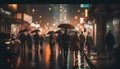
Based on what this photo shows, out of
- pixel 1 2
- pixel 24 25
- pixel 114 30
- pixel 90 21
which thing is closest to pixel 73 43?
pixel 1 2

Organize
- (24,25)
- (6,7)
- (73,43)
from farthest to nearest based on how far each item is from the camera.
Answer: (24,25) < (6,7) < (73,43)

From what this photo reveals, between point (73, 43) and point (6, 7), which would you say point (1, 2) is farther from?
point (6, 7)

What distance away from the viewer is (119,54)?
2984cm

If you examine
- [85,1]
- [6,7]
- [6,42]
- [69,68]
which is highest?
[6,7]

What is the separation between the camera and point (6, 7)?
2840 inches

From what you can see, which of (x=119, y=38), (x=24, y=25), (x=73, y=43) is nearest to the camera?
(x=73, y=43)

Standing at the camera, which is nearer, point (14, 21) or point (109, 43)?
point (109, 43)

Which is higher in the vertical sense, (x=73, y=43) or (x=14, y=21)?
(x=14, y=21)

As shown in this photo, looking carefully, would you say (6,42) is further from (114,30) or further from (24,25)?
(24,25)

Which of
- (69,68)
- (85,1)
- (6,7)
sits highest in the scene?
(6,7)

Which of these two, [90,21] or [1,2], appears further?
[90,21]

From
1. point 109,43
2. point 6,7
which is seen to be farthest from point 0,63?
point 6,7

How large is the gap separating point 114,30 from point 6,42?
1859cm

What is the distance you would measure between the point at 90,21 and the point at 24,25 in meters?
29.4
